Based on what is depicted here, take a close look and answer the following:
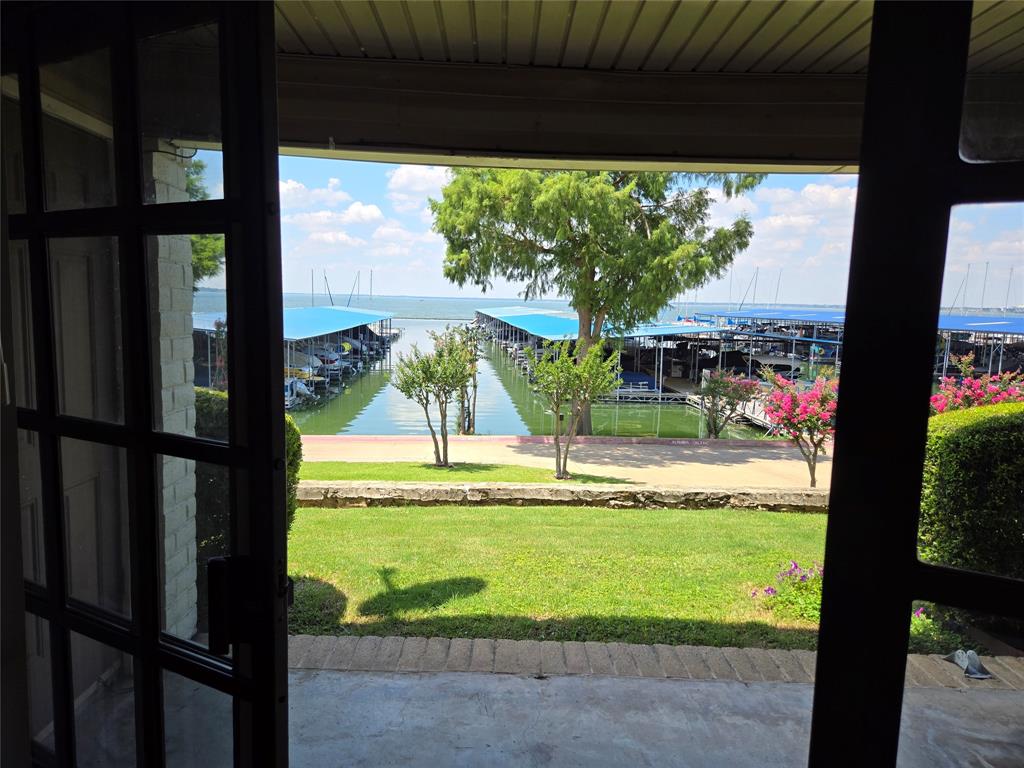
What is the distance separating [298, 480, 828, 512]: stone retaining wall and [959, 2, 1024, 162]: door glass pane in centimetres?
629

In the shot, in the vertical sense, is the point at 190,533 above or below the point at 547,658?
above

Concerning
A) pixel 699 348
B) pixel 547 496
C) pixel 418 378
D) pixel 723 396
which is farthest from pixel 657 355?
pixel 547 496

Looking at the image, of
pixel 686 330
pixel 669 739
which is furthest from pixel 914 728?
pixel 686 330

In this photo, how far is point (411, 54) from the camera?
A: 2.94 m

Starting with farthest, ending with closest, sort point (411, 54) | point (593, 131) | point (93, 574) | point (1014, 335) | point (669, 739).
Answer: point (593, 131) < point (411, 54) < point (669, 739) < point (93, 574) < point (1014, 335)

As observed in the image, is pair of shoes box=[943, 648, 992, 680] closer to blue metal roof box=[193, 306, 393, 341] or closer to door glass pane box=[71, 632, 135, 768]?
door glass pane box=[71, 632, 135, 768]

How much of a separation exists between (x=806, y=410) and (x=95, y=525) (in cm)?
708

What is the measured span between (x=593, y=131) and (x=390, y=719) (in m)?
2.91

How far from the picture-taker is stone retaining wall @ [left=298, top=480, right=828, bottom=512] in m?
6.74

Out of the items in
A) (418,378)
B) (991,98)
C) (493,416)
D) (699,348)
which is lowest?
(493,416)

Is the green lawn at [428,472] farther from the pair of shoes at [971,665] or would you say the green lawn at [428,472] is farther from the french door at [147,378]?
the pair of shoes at [971,665]

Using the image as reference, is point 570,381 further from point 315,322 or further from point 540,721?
point 315,322

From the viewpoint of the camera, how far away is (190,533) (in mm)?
1309

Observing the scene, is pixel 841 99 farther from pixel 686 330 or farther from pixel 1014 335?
pixel 686 330
